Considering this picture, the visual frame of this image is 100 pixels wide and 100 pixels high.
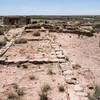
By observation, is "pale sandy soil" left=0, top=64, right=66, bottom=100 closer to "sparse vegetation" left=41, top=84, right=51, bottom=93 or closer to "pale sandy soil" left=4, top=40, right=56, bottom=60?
"sparse vegetation" left=41, top=84, right=51, bottom=93

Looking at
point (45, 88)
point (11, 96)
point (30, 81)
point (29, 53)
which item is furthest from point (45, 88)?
point (29, 53)

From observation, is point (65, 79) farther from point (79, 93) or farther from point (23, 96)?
point (23, 96)

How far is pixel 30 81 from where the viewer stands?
14.7 ft

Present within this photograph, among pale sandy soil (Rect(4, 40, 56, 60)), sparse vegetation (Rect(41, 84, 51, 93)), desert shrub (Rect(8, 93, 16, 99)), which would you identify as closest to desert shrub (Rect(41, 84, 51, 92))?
sparse vegetation (Rect(41, 84, 51, 93))

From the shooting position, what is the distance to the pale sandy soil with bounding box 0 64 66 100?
366 cm

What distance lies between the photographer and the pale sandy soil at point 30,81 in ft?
12.0

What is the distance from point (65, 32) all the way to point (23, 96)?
1436cm

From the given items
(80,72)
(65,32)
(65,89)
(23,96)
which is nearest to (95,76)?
(80,72)

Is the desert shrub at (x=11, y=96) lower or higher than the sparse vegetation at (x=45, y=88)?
lower

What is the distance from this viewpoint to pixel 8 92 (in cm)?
380

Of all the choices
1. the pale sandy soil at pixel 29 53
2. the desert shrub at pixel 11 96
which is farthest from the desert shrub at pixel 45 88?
the pale sandy soil at pixel 29 53

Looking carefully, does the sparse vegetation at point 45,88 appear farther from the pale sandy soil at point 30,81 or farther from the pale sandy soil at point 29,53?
the pale sandy soil at point 29,53

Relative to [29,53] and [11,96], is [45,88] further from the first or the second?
[29,53]

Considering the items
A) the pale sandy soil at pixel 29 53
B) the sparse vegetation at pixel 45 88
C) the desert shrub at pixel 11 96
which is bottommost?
the desert shrub at pixel 11 96
